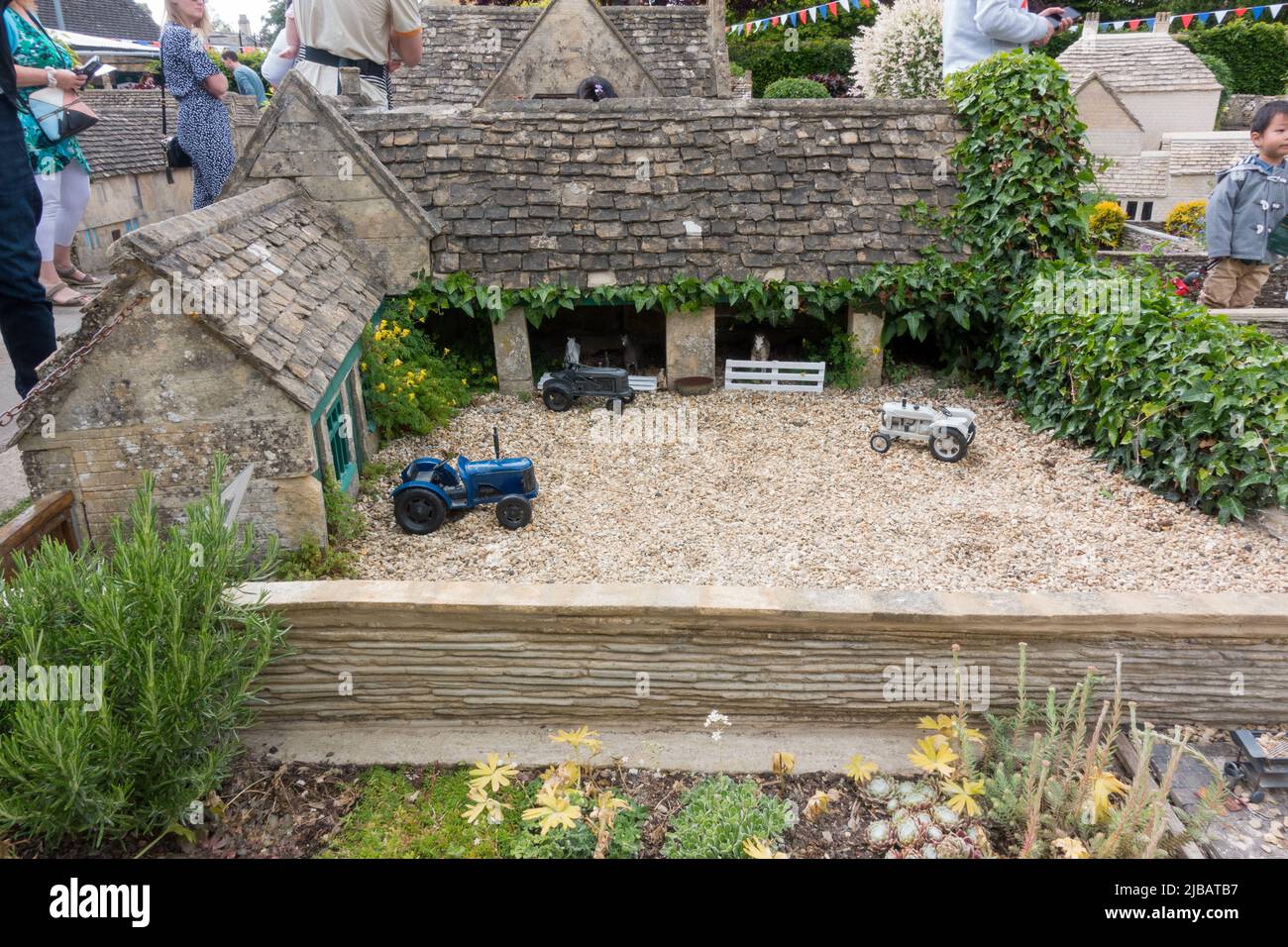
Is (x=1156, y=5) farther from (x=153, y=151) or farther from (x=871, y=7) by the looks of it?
(x=153, y=151)

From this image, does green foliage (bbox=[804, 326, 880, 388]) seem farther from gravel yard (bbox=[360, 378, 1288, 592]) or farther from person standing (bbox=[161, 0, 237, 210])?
person standing (bbox=[161, 0, 237, 210])

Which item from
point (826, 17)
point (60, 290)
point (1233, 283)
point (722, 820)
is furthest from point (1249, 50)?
point (722, 820)

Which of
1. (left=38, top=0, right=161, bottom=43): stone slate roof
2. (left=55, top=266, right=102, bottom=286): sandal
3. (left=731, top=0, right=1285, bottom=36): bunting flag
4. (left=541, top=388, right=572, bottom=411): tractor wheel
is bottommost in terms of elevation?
(left=541, top=388, right=572, bottom=411): tractor wheel

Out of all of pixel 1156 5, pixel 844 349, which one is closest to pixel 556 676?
pixel 844 349

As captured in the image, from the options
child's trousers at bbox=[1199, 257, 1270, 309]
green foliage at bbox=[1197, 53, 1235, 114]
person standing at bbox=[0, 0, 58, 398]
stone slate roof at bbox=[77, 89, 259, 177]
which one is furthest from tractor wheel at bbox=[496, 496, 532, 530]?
green foliage at bbox=[1197, 53, 1235, 114]

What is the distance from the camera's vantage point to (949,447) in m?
6.62

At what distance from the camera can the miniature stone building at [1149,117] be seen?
15508mm

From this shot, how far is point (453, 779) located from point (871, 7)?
26421 millimetres

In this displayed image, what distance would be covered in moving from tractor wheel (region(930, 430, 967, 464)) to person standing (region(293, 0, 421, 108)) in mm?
6024

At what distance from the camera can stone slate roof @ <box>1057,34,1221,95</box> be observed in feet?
60.2

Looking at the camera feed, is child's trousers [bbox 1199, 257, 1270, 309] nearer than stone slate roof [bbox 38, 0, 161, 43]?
Yes

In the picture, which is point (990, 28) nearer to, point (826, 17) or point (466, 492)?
point (466, 492)

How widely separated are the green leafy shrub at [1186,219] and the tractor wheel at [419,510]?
12.6 m

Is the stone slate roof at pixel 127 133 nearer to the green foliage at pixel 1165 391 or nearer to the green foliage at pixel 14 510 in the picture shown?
the green foliage at pixel 14 510
